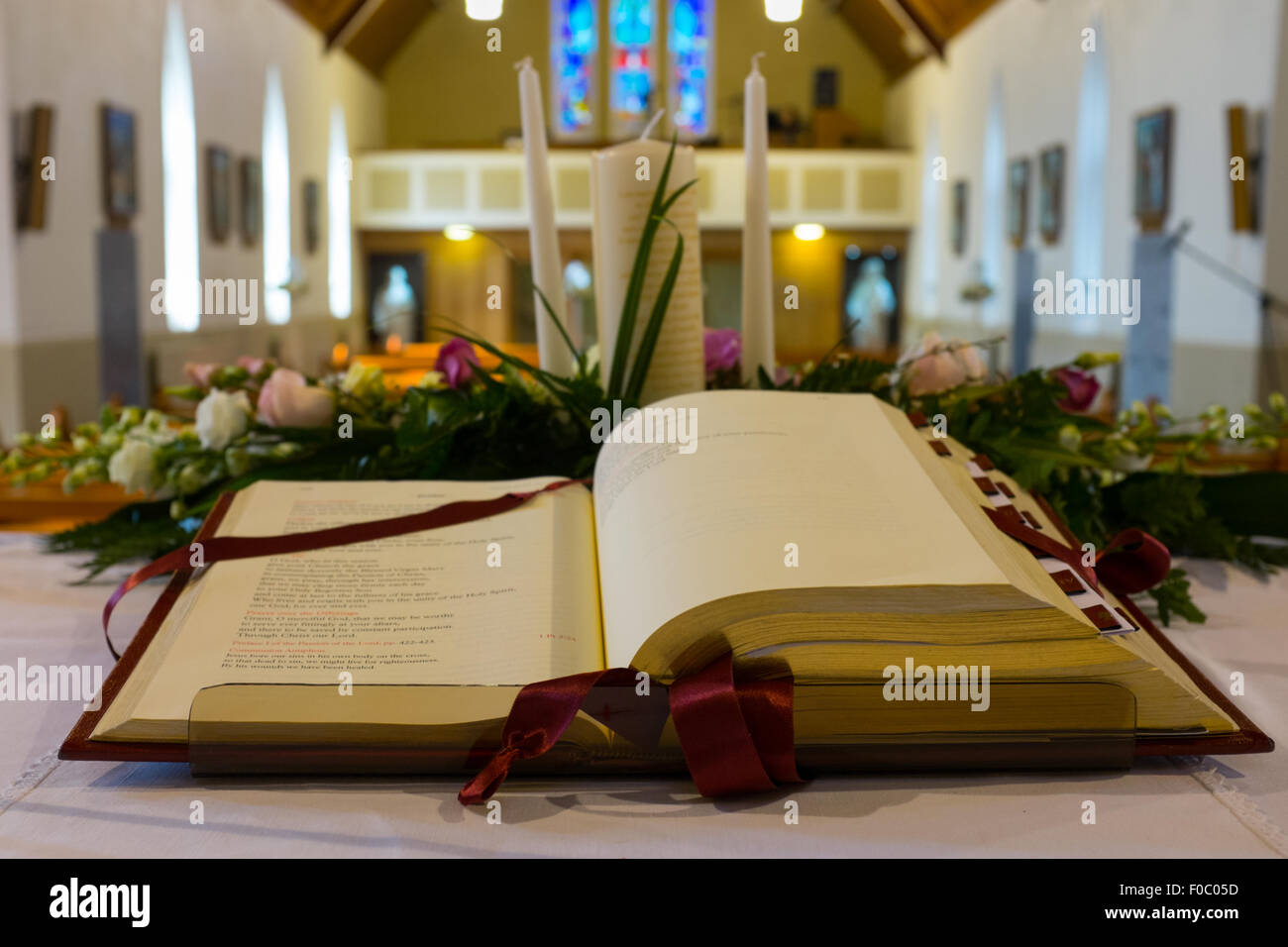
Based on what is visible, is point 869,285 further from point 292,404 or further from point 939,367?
point 292,404

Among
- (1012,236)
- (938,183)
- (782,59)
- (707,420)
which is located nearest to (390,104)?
(782,59)

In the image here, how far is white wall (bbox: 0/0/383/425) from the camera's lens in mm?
→ 6391

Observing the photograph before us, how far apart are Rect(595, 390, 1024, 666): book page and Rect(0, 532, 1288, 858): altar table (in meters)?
0.11

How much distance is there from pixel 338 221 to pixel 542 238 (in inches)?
487

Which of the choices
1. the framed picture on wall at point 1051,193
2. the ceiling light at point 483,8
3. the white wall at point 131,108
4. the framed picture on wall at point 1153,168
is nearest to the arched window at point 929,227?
the framed picture on wall at point 1051,193

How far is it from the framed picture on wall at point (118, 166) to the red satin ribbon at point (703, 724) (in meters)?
7.46

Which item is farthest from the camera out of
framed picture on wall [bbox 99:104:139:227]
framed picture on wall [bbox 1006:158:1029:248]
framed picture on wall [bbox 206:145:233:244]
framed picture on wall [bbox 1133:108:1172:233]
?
framed picture on wall [bbox 1006:158:1029:248]

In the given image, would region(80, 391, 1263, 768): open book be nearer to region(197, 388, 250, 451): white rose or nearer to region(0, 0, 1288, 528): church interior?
region(0, 0, 1288, 528): church interior

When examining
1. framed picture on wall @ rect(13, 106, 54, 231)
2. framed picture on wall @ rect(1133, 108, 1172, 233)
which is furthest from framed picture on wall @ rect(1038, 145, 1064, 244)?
framed picture on wall @ rect(13, 106, 54, 231)

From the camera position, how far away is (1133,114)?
24.7ft

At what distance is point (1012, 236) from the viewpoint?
977 cm

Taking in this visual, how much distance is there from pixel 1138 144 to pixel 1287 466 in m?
4.92

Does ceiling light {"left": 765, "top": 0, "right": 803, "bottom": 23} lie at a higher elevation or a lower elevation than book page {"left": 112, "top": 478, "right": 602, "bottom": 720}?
higher

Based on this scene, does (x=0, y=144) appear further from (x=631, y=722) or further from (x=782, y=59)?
(x=782, y=59)
